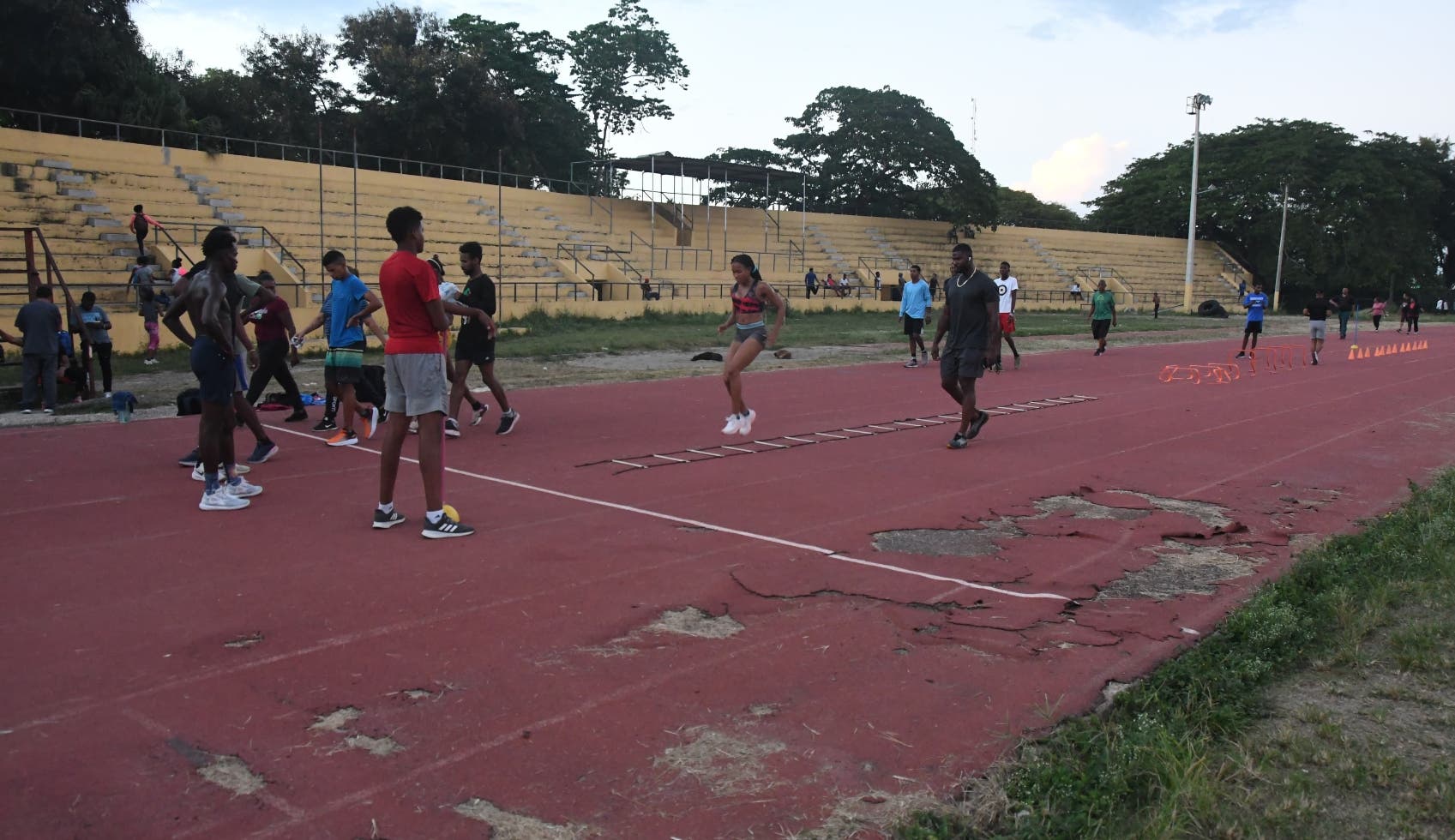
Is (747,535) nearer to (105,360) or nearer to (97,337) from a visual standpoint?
(105,360)

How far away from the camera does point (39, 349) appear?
12234 millimetres

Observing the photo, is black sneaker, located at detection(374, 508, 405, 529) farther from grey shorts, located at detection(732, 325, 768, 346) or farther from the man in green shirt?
the man in green shirt

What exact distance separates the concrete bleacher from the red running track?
14084mm

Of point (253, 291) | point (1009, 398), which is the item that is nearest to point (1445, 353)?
point (1009, 398)

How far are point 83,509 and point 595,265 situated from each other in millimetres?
29291

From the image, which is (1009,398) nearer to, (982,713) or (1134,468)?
(1134,468)

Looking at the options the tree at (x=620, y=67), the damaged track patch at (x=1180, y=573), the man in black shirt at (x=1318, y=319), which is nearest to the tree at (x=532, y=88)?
the tree at (x=620, y=67)

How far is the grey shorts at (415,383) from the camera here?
6715 mm

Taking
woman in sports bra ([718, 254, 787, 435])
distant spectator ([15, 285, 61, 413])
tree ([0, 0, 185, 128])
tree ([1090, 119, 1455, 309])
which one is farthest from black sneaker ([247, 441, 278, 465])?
tree ([1090, 119, 1455, 309])

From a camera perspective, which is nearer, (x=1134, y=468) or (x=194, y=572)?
(x=194, y=572)

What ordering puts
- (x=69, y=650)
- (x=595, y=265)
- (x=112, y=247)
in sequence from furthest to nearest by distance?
(x=595, y=265)
(x=112, y=247)
(x=69, y=650)

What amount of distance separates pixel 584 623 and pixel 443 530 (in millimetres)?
1930

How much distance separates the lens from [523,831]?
10.6 ft

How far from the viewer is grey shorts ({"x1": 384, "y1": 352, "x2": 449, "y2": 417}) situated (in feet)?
22.0
